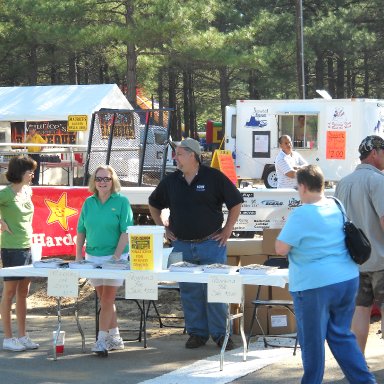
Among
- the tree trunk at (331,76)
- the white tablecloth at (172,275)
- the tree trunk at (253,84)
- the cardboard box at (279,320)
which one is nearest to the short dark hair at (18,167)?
the white tablecloth at (172,275)

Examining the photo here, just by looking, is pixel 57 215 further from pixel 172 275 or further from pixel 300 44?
pixel 300 44

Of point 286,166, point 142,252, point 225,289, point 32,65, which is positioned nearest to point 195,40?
point 286,166

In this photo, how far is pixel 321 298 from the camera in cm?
574

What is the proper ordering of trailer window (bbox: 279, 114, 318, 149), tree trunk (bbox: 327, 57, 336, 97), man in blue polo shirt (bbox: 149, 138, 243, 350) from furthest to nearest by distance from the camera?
tree trunk (bbox: 327, 57, 336, 97)
trailer window (bbox: 279, 114, 318, 149)
man in blue polo shirt (bbox: 149, 138, 243, 350)

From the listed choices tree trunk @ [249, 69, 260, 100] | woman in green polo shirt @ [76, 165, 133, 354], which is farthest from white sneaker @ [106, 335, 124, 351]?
tree trunk @ [249, 69, 260, 100]

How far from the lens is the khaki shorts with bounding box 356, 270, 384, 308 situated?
6.70 meters

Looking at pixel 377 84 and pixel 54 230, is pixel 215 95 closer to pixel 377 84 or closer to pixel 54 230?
pixel 377 84

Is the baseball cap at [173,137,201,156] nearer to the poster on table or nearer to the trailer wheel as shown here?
the poster on table

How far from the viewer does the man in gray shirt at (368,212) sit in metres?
6.66

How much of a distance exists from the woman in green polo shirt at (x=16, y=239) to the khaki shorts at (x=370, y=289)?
9.70ft

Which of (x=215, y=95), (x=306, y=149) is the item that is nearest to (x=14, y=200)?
(x=306, y=149)

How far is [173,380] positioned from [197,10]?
957 inches

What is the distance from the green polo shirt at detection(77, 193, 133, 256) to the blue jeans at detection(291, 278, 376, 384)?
7.49ft

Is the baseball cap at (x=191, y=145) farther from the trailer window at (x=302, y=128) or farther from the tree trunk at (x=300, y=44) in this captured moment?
the tree trunk at (x=300, y=44)
